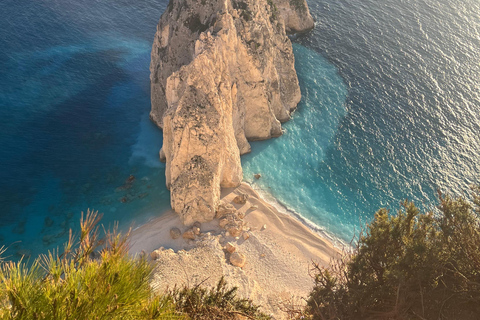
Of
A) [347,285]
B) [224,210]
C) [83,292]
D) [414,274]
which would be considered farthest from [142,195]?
[83,292]

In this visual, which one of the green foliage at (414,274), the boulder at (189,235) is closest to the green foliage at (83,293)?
the green foliage at (414,274)

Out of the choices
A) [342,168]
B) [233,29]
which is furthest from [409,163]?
[233,29]

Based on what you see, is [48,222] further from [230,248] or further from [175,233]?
[230,248]

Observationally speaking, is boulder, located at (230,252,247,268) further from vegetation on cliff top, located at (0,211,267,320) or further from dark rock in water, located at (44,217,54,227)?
vegetation on cliff top, located at (0,211,267,320)

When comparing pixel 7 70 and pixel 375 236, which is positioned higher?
pixel 375 236

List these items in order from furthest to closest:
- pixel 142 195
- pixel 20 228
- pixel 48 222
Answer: pixel 142 195 → pixel 48 222 → pixel 20 228

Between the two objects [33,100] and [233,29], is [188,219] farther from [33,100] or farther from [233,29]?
[33,100]
